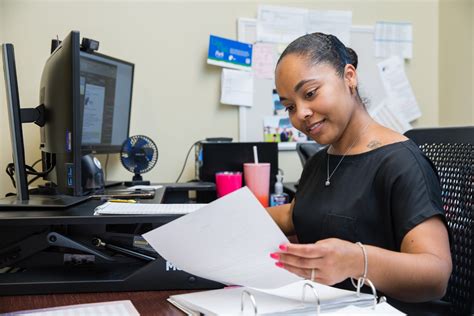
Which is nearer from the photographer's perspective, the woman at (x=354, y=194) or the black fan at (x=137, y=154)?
the woman at (x=354, y=194)

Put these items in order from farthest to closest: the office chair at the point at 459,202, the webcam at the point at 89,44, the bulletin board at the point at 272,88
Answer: the bulletin board at the point at 272,88
the webcam at the point at 89,44
the office chair at the point at 459,202

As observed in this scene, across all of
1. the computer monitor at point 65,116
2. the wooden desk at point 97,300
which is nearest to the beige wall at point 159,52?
the computer monitor at point 65,116

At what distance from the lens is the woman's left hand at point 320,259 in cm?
64

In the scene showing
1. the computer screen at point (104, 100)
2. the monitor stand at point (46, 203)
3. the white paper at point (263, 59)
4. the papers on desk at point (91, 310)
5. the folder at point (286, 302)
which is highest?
the white paper at point (263, 59)

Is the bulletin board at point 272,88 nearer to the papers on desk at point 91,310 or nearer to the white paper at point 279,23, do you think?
the white paper at point 279,23

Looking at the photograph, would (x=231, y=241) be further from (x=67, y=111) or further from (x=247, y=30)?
(x=247, y=30)

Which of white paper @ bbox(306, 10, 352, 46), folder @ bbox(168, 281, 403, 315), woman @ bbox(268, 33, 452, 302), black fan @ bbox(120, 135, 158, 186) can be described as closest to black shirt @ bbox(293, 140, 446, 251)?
woman @ bbox(268, 33, 452, 302)

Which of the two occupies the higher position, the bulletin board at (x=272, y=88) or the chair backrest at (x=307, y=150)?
the bulletin board at (x=272, y=88)

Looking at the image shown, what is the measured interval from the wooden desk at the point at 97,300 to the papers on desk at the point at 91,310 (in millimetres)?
22

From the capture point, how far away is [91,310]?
75cm

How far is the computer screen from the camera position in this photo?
159 centimetres

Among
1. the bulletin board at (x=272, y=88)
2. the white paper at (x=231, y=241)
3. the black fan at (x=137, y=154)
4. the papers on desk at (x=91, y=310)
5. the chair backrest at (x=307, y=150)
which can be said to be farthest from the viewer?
the bulletin board at (x=272, y=88)

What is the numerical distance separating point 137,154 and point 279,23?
38.4 inches

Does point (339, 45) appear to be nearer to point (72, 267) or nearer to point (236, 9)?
point (72, 267)
